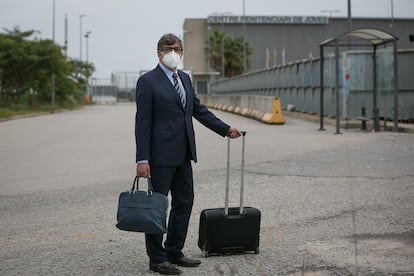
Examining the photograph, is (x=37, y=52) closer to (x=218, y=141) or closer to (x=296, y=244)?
(x=218, y=141)

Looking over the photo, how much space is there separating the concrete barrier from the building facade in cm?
5240

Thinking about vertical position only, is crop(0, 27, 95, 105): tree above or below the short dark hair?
above

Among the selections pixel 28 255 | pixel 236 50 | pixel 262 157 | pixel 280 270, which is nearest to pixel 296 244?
pixel 280 270

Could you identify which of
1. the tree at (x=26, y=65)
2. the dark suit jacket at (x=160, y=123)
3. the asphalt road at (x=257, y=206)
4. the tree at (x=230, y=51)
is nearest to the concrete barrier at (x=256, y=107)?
the asphalt road at (x=257, y=206)

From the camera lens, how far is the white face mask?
5.30 meters

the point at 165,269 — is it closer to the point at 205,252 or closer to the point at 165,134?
the point at 205,252

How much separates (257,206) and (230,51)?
8215cm

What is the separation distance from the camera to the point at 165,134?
5328mm

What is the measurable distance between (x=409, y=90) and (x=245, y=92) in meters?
26.5

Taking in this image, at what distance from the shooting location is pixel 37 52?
4541cm

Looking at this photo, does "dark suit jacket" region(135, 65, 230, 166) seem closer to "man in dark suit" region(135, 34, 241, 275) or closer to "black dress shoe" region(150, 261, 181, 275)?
"man in dark suit" region(135, 34, 241, 275)

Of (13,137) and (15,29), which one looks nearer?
(13,137)

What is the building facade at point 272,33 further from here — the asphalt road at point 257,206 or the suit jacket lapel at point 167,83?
the suit jacket lapel at point 167,83

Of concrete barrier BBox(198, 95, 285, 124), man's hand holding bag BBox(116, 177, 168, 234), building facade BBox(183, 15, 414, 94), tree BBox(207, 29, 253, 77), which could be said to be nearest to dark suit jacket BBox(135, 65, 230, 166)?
man's hand holding bag BBox(116, 177, 168, 234)
